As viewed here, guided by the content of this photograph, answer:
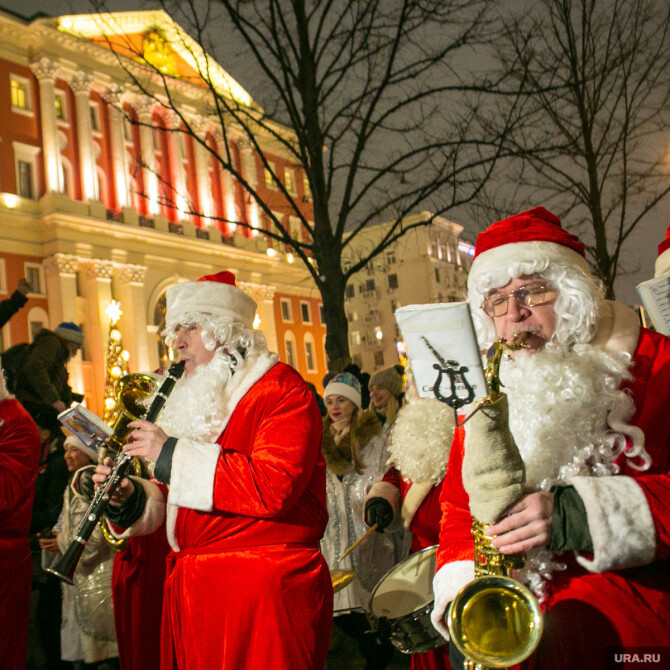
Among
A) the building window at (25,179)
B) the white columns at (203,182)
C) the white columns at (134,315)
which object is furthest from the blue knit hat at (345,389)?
the white columns at (203,182)

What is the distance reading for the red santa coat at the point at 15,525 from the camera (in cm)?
388

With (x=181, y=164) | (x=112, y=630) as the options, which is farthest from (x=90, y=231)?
(x=112, y=630)

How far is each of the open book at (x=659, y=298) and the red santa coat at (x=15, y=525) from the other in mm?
3277

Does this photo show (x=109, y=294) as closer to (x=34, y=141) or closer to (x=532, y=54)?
(x=34, y=141)

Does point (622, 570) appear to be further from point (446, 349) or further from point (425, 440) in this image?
point (425, 440)

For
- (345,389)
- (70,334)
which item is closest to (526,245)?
(345,389)

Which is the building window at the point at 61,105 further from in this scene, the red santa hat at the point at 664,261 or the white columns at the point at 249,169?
the red santa hat at the point at 664,261

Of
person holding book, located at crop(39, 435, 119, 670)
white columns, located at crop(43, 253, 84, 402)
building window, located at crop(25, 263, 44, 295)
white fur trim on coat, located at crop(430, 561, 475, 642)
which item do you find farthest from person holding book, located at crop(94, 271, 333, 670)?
building window, located at crop(25, 263, 44, 295)

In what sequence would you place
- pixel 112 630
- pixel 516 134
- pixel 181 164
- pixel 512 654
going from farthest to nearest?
pixel 181 164, pixel 516 134, pixel 112 630, pixel 512 654

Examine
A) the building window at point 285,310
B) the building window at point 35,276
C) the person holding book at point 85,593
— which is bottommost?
the person holding book at point 85,593

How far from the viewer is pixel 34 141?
105ft

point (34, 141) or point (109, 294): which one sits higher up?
point (34, 141)

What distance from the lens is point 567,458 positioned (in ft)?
6.49

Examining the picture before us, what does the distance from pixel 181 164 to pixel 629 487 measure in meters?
38.9
